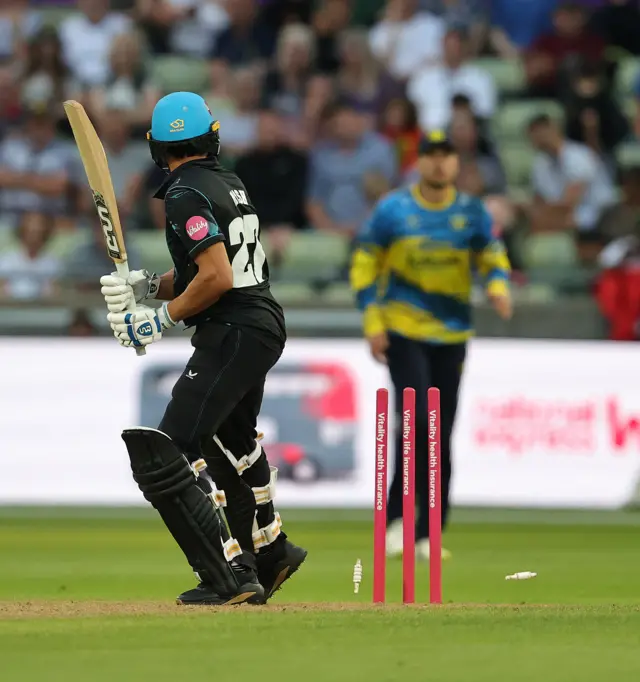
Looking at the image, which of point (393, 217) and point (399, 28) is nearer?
point (393, 217)

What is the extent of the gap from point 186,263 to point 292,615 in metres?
1.51

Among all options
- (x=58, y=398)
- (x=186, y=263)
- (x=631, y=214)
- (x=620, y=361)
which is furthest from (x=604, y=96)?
(x=186, y=263)

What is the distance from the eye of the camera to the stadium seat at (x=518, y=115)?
55.6ft

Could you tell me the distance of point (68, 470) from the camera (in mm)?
12992

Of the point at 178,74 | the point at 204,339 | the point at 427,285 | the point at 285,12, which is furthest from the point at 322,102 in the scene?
the point at 204,339

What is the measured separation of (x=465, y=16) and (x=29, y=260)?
18.8 ft

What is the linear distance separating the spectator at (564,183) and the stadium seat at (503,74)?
108cm

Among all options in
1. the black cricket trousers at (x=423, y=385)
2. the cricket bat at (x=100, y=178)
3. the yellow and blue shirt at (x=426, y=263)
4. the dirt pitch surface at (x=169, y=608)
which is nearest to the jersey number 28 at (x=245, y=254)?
the cricket bat at (x=100, y=178)

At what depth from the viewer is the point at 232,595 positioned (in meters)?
7.04

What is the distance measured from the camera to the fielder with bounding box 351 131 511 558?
387 inches

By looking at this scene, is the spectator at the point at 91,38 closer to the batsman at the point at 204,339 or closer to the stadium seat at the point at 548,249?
the stadium seat at the point at 548,249

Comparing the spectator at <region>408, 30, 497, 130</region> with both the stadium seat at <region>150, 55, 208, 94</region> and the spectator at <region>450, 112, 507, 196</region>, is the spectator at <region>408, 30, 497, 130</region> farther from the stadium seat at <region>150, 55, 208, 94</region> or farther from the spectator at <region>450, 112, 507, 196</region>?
the stadium seat at <region>150, 55, 208, 94</region>

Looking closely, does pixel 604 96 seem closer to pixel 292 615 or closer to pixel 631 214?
pixel 631 214

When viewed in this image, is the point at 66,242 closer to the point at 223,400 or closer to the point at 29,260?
the point at 29,260
